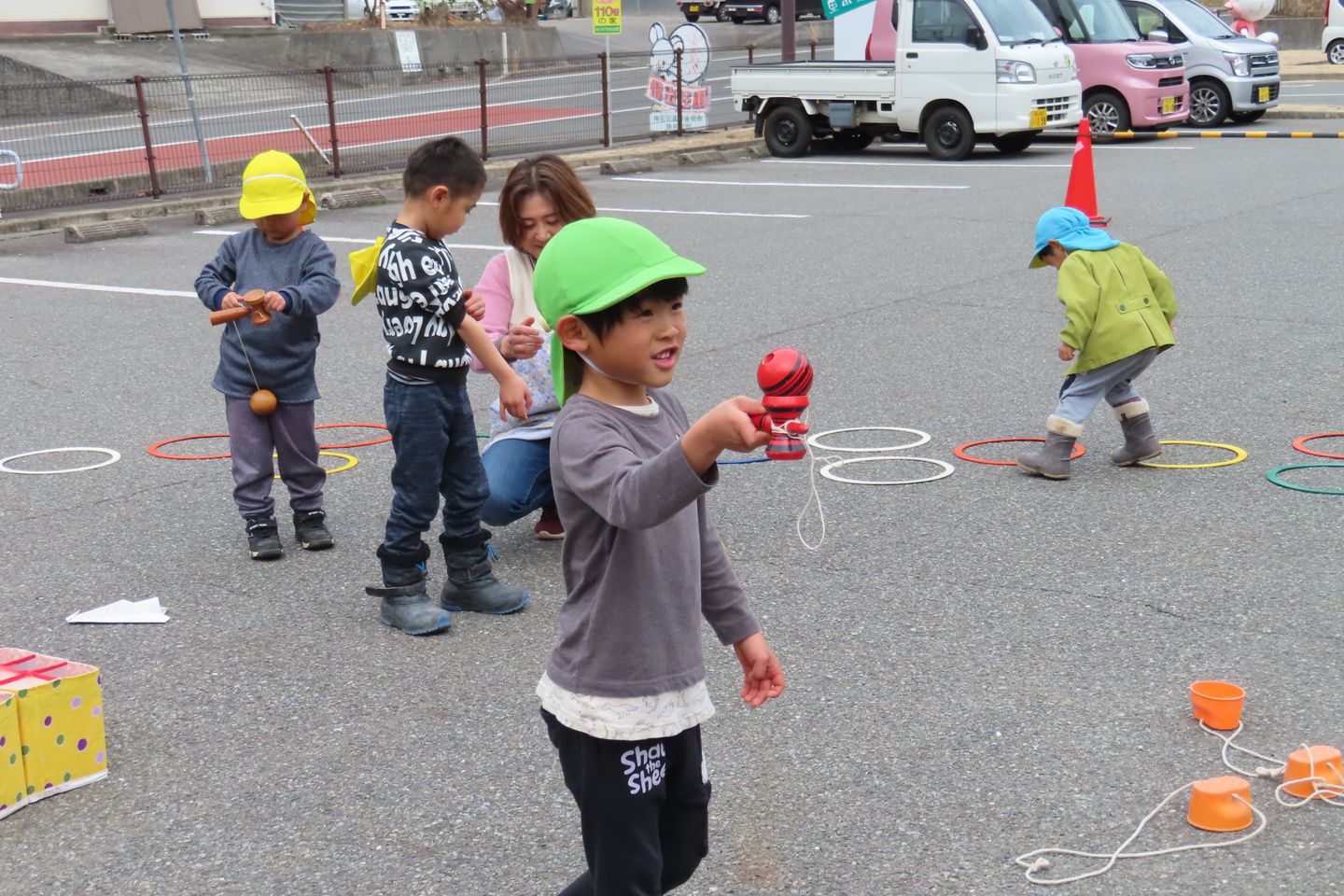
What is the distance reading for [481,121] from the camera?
18.5m

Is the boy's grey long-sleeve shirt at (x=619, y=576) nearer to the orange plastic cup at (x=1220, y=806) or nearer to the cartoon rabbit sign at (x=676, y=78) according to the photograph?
the orange plastic cup at (x=1220, y=806)

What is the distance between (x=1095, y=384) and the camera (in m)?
6.15

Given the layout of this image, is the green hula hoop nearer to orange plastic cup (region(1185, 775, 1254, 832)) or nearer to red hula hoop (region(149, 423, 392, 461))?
orange plastic cup (region(1185, 775, 1254, 832))

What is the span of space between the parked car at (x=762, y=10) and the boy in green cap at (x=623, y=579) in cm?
4262

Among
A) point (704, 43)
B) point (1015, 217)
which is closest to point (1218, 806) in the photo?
point (1015, 217)

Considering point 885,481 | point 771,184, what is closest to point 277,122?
point 771,184

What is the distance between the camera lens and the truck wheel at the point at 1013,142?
63.0 ft

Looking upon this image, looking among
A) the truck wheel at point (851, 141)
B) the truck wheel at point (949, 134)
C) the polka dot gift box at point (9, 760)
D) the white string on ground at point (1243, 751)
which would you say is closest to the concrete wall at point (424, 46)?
the truck wheel at point (851, 141)

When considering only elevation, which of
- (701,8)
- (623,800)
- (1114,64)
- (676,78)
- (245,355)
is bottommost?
(623,800)

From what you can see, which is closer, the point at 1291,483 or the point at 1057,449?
the point at 1291,483

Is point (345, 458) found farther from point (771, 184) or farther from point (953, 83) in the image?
point (953, 83)

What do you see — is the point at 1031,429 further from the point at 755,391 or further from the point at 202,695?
the point at 202,695

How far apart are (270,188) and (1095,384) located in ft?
11.6

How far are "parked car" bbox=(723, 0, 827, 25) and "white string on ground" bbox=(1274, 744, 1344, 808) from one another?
41845 millimetres
